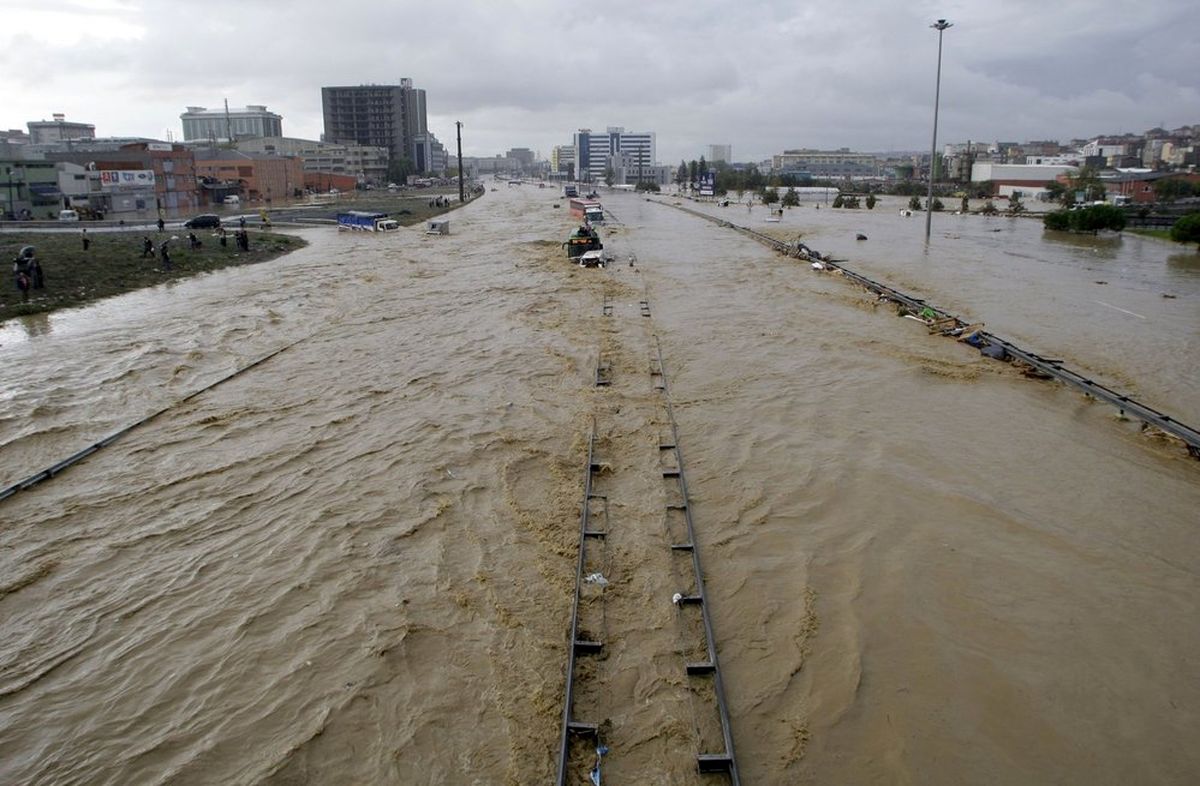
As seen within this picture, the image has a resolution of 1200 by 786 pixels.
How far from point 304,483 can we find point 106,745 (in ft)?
14.4

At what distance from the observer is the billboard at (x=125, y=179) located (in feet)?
173

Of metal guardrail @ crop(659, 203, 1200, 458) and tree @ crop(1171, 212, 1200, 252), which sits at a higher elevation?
tree @ crop(1171, 212, 1200, 252)

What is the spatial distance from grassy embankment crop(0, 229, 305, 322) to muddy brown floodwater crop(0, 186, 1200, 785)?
7.69 m

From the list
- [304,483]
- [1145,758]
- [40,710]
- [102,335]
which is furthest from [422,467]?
[102,335]

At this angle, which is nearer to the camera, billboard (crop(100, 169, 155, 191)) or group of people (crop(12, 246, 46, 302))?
group of people (crop(12, 246, 46, 302))

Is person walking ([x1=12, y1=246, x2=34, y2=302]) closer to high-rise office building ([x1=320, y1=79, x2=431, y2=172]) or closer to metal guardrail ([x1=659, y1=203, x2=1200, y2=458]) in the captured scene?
metal guardrail ([x1=659, y1=203, x2=1200, y2=458])

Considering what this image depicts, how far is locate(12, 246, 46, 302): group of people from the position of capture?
2123cm

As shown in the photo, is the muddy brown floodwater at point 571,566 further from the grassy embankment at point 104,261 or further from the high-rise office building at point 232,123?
the high-rise office building at point 232,123

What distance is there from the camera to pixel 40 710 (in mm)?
5473

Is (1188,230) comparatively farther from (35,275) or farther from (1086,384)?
(35,275)

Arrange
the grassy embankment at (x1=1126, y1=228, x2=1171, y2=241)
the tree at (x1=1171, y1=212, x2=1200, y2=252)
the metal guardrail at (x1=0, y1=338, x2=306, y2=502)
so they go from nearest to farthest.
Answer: the metal guardrail at (x1=0, y1=338, x2=306, y2=502) < the tree at (x1=1171, y1=212, x2=1200, y2=252) < the grassy embankment at (x1=1126, y1=228, x2=1171, y2=241)

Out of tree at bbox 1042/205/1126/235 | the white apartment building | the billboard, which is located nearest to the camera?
tree at bbox 1042/205/1126/235

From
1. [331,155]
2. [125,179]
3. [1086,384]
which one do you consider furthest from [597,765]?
[331,155]

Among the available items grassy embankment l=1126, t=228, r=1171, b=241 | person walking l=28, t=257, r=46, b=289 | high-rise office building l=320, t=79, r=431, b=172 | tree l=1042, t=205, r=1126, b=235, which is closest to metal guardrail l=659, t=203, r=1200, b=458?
person walking l=28, t=257, r=46, b=289
